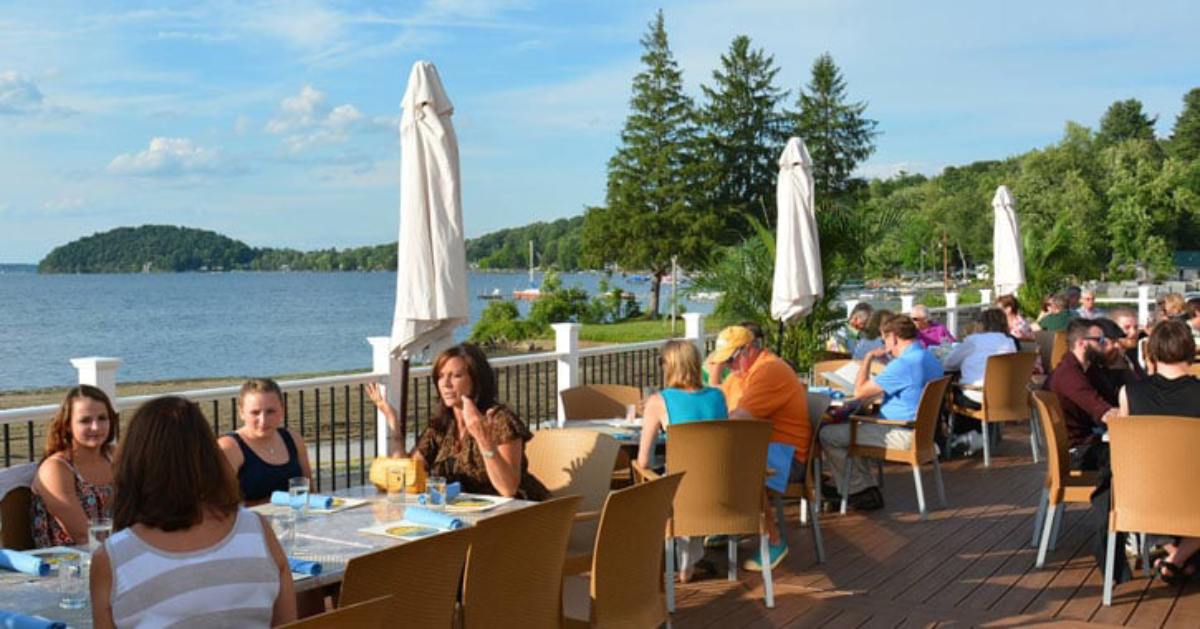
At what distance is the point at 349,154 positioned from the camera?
25.6m

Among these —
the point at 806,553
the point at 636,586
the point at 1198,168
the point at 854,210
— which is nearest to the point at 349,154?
the point at 854,210

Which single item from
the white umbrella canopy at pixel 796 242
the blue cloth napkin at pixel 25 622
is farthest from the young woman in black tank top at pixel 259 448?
the white umbrella canopy at pixel 796 242

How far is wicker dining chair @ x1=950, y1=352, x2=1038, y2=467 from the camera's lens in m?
8.41

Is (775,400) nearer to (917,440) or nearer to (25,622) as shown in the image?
(917,440)

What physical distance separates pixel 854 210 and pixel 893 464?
4.09m

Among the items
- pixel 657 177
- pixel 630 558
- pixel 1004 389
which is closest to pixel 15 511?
pixel 630 558

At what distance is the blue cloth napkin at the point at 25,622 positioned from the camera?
2.45 metres

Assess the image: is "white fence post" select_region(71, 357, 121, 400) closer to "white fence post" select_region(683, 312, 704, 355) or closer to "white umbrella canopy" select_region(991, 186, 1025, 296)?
"white fence post" select_region(683, 312, 704, 355)

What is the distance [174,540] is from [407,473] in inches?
67.9

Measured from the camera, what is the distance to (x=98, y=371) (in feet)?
17.1

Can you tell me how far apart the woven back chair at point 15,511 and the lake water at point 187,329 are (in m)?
25.2

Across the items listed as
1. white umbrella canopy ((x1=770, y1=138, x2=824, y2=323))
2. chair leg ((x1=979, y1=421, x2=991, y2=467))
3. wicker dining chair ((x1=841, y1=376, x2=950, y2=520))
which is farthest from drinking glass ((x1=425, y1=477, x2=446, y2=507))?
chair leg ((x1=979, y1=421, x2=991, y2=467))

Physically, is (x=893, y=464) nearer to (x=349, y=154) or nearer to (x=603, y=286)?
(x=349, y=154)

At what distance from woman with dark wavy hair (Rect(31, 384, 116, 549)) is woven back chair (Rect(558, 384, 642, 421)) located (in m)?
3.12
